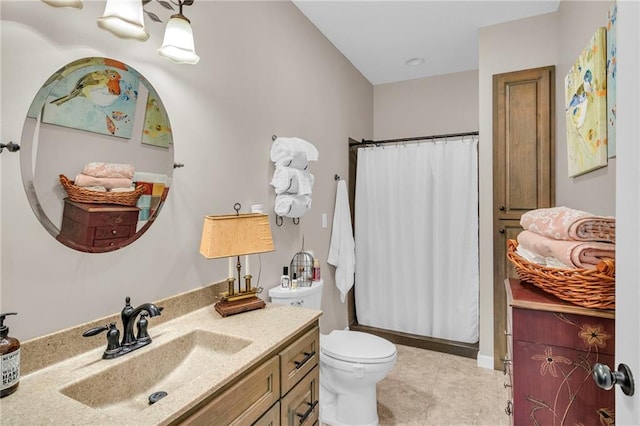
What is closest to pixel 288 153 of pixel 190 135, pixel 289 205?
pixel 289 205

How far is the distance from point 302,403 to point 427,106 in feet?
10.2

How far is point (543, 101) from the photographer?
245 centimetres

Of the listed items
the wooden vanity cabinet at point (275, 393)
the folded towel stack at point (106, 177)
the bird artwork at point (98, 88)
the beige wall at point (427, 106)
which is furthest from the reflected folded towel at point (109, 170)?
the beige wall at point (427, 106)

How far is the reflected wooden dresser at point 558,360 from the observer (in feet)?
3.16

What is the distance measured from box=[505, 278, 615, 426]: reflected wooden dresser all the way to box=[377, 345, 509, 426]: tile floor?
1134 millimetres

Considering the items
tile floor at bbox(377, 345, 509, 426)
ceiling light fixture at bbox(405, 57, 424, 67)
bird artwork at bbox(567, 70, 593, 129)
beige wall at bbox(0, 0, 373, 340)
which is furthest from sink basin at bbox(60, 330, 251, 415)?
ceiling light fixture at bbox(405, 57, 424, 67)

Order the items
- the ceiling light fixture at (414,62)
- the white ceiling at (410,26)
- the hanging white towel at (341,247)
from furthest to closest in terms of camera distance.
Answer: the ceiling light fixture at (414,62) < the hanging white towel at (341,247) < the white ceiling at (410,26)

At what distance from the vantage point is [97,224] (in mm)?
1149

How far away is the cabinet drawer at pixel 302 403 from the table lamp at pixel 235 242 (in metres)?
0.37

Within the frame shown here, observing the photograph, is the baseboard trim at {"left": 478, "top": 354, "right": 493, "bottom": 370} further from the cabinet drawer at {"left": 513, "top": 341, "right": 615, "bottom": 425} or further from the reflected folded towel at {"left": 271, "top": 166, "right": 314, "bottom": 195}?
the reflected folded towel at {"left": 271, "top": 166, "right": 314, "bottom": 195}

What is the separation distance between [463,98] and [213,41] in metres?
2.65

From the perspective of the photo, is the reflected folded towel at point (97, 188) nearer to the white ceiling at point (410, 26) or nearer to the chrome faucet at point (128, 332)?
the chrome faucet at point (128, 332)
